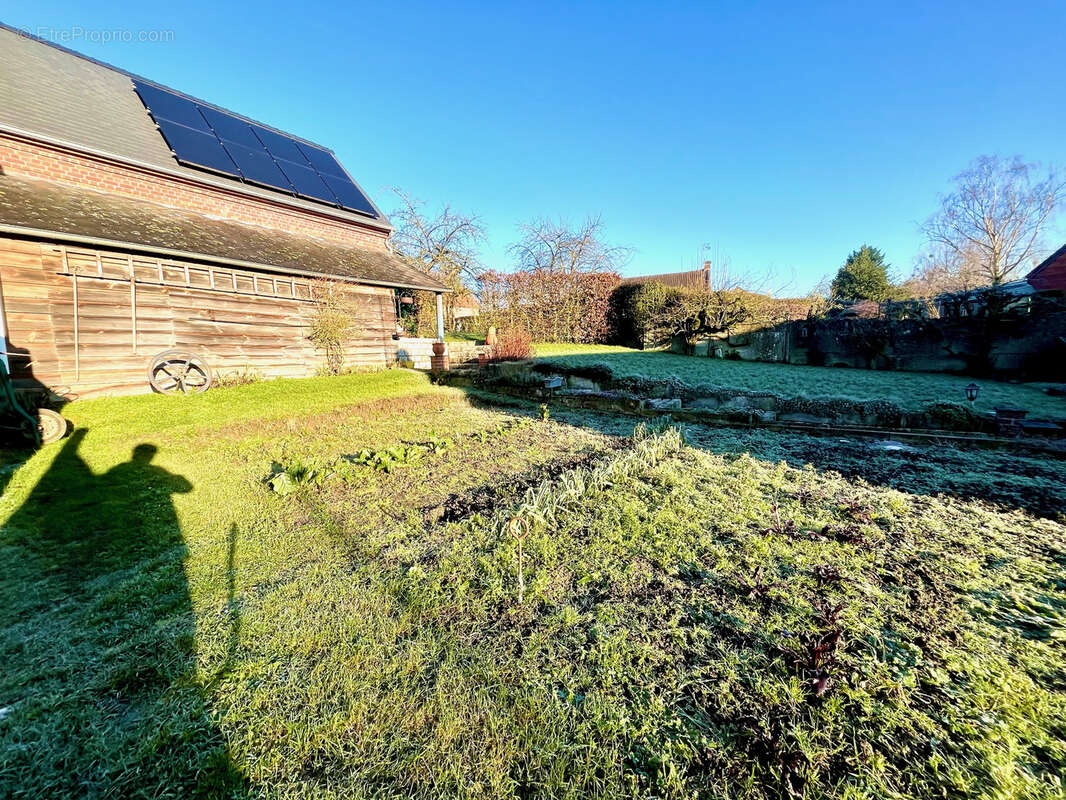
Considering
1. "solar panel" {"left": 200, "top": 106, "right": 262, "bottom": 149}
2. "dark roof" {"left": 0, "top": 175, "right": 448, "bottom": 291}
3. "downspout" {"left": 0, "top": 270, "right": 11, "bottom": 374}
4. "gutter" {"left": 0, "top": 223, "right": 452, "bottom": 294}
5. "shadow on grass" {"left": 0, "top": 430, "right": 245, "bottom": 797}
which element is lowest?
"shadow on grass" {"left": 0, "top": 430, "right": 245, "bottom": 797}

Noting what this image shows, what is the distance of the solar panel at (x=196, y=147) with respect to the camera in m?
10.5

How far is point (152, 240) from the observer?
8039 millimetres

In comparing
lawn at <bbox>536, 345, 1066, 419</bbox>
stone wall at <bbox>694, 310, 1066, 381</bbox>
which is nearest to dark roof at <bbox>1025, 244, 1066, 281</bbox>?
stone wall at <bbox>694, 310, 1066, 381</bbox>

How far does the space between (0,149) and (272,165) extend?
5654 millimetres

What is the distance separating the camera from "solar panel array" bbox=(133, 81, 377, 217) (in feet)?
35.9

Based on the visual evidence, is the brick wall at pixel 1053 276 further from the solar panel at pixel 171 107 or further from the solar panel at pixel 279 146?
the solar panel at pixel 171 107

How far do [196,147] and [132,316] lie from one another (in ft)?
19.0

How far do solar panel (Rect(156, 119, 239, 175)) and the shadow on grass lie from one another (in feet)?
34.9

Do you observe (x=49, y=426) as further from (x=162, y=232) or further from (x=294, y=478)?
(x=162, y=232)

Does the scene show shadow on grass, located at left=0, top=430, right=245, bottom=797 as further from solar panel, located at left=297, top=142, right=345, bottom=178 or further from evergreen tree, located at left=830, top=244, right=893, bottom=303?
evergreen tree, located at left=830, top=244, right=893, bottom=303

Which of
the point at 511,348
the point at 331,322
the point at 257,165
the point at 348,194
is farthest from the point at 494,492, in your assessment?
the point at 348,194

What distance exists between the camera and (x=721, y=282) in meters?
17.2

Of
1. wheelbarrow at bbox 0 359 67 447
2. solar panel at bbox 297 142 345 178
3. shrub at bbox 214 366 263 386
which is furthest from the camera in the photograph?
solar panel at bbox 297 142 345 178

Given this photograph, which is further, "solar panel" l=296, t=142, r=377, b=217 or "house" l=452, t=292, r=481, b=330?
"house" l=452, t=292, r=481, b=330
